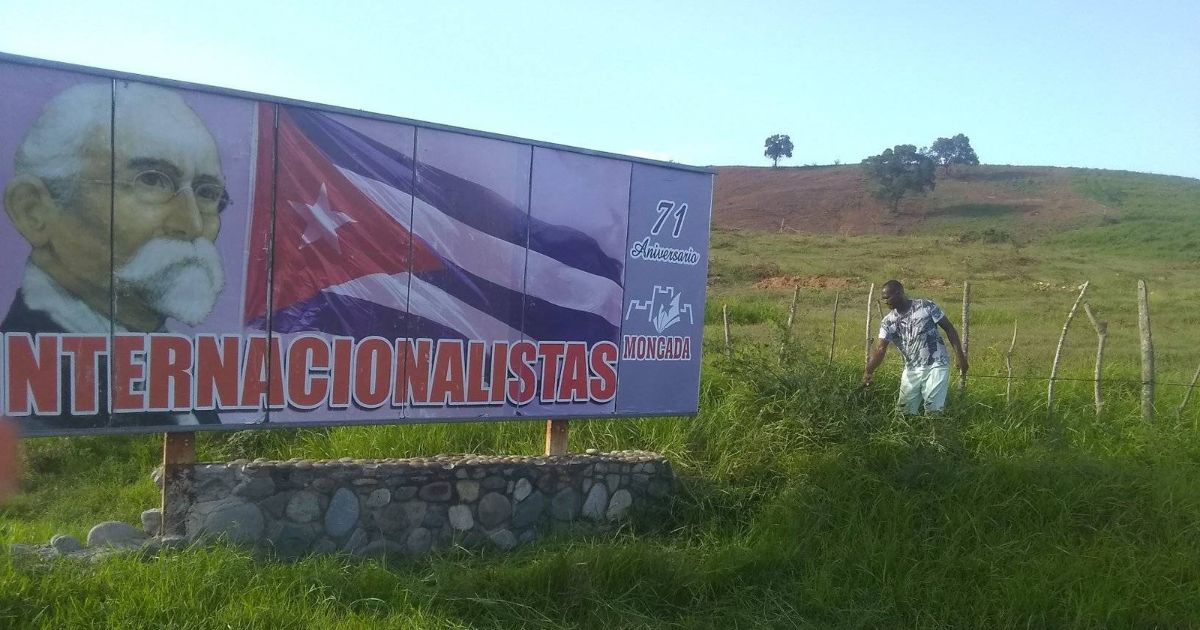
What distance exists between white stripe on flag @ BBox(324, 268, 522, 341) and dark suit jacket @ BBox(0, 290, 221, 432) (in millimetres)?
1280

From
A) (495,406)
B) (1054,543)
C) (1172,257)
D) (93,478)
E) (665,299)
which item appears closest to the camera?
(1054,543)

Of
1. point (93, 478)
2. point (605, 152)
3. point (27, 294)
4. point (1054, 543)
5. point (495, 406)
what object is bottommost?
point (93, 478)

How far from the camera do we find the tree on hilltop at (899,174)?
49.7 metres

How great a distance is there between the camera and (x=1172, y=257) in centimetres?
2927

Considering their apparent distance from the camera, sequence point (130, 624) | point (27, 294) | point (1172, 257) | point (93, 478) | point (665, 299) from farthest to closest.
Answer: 1. point (1172, 257)
2. point (93, 478)
3. point (665, 299)
4. point (27, 294)
5. point (130, 624)

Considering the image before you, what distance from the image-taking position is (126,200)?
15.8ft

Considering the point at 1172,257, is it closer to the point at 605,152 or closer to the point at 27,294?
the point at 605,152

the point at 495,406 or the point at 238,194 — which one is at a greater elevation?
the point at 238,194

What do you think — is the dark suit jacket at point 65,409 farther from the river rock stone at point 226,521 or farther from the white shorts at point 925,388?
the white shorts at point 925,388

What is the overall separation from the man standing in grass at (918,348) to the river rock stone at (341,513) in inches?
168

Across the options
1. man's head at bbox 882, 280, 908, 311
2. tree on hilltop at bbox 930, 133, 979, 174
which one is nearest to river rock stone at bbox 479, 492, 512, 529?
man's head at bbox 882, 280, 908, 311

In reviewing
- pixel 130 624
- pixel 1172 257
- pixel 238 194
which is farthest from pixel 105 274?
pixel 1172 257

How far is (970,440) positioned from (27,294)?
6.65 meters

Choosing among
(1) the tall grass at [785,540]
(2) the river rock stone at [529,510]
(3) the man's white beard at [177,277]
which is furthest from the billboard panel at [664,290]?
(3) the man's white beard at [177,277]
